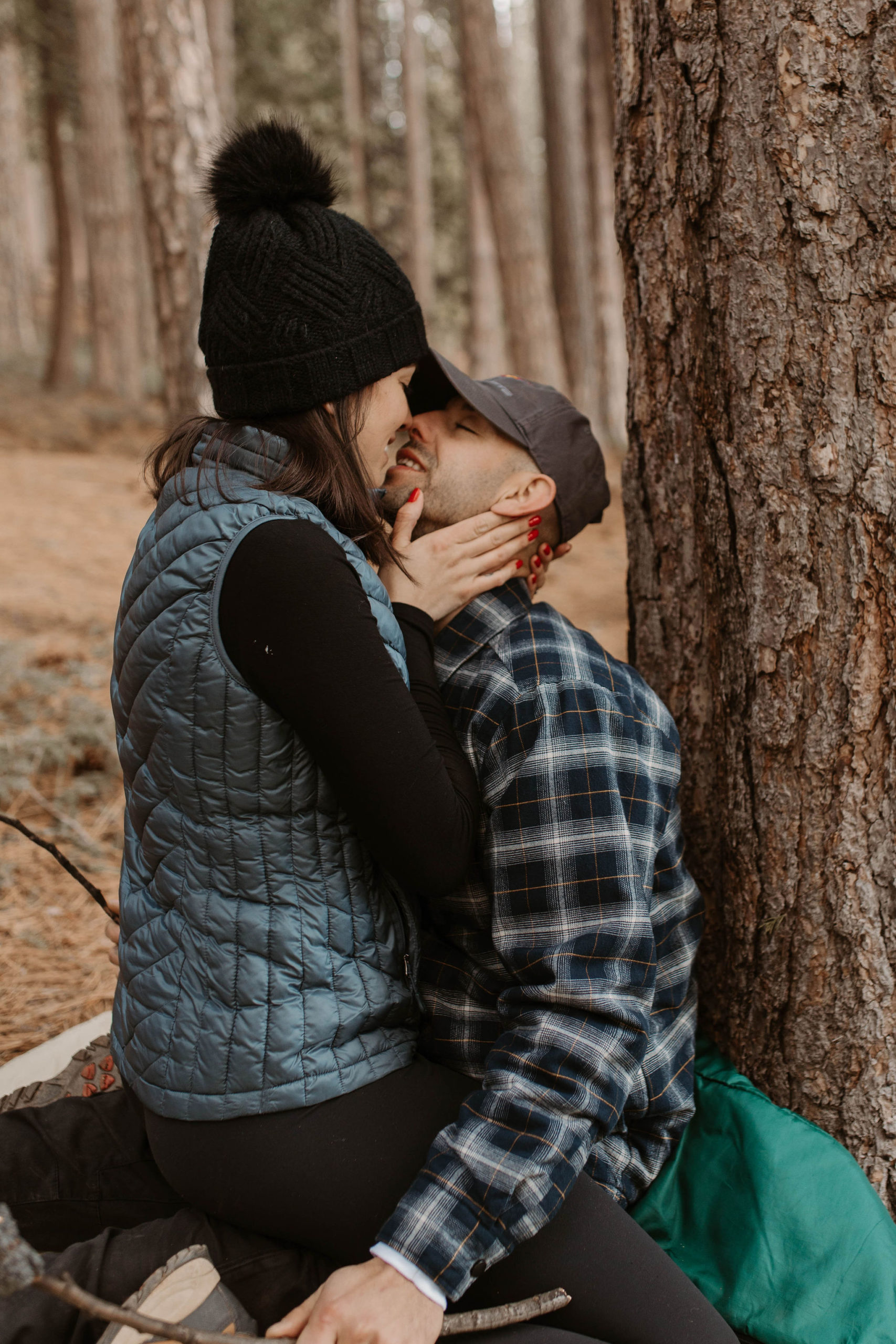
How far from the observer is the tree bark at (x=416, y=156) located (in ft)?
56.4

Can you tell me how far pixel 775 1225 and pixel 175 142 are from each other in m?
6.12

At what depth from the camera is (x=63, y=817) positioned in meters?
3.95

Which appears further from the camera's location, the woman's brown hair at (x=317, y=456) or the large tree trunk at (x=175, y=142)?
the large tree trunk at (x=175, y=142)

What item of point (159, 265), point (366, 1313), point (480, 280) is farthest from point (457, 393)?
point (480, 280)

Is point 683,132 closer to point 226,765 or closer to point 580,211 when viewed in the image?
point 226,765

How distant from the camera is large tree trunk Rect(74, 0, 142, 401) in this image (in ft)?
43.1

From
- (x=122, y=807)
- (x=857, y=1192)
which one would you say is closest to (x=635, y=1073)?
(x=857, y=1192)

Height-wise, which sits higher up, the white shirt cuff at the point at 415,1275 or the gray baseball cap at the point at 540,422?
the gray baseball cap at the point at 540,422

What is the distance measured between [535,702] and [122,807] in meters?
3.00

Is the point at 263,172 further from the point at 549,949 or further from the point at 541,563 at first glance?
the point at 549,949

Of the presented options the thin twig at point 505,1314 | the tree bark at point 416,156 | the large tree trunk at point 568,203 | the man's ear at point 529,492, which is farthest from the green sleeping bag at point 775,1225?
the tree bark at point 416,156

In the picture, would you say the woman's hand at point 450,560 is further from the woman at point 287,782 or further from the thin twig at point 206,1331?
the thin twig at point 206,1331

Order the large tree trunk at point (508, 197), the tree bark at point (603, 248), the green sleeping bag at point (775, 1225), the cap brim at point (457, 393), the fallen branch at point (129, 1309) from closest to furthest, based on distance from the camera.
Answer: the fallen branch at point (129, 1309), the green sleeping bag at point (775, 1225), the cap brim at point (457, 393), the large tree trunk at point (508, 197), the tree bark at point (603, 248)

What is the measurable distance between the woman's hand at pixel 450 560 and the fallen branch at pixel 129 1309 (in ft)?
3.75
